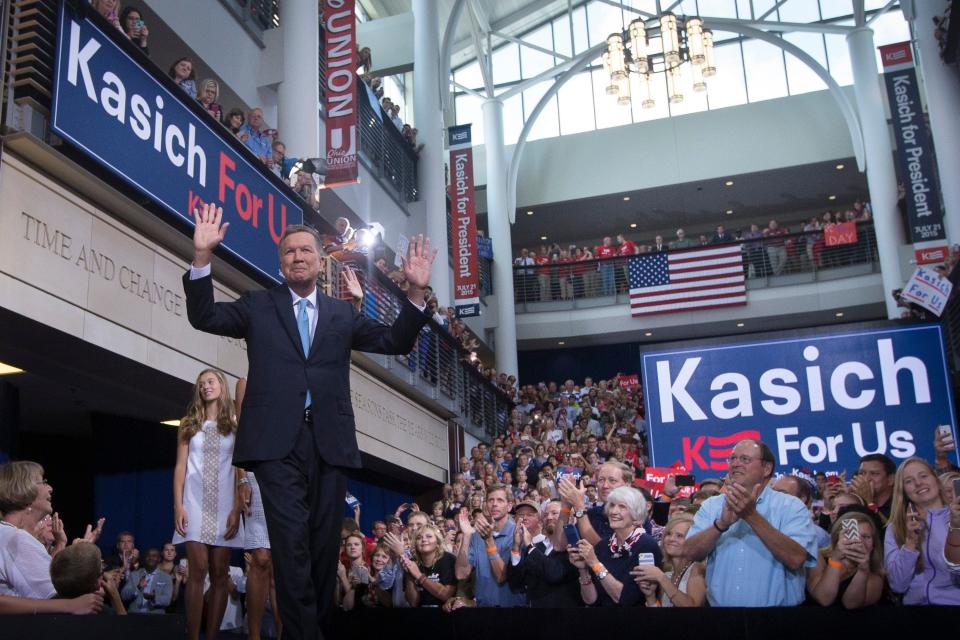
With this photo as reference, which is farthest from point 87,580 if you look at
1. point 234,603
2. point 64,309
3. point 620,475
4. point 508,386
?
point 508,386

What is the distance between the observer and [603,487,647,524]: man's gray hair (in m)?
5.27

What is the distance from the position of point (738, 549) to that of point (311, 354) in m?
2.29

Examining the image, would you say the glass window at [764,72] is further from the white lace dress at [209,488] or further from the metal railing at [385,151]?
the white lace dress at [209,488]

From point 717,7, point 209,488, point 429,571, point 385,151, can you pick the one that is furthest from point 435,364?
point 717,7

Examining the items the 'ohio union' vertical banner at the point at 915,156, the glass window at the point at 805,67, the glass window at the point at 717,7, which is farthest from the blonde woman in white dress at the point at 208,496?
the glass window at the point at 717,7

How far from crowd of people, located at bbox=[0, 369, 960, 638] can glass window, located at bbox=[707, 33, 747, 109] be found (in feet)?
74.1

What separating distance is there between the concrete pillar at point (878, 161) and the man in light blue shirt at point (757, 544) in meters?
18.6

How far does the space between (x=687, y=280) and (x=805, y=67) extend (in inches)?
314

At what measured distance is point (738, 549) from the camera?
4.51m

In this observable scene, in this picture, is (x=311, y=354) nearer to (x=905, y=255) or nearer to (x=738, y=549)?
(x=738, y=549)

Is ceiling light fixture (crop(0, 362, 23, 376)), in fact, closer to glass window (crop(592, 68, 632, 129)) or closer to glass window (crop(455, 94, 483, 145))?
glass window (crop(592, 68, 632, 129))

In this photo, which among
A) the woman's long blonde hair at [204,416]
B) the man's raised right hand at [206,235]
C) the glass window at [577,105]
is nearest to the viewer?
the man's raised right hand at [206,235]

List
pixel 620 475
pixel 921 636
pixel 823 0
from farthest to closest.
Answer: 1. pixel 823 0
2. pixel 620 475
3. pixel 921 636

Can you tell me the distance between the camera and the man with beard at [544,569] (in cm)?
552
